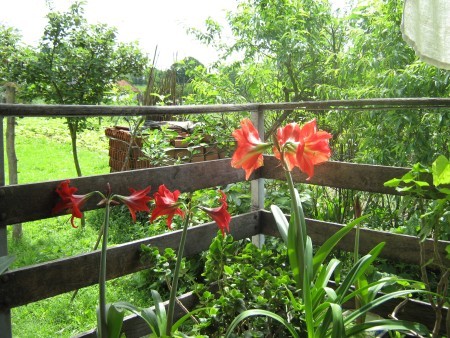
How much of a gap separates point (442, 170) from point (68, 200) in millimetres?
950

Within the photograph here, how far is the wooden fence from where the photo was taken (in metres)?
1.29

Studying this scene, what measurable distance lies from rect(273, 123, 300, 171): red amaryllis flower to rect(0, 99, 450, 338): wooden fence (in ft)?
1.46

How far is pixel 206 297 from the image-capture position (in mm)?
1387

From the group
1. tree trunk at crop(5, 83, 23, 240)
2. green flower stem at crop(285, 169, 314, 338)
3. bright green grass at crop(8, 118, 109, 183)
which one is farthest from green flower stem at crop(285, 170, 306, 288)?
bright green grass at crop(8, 118, 109, 183)

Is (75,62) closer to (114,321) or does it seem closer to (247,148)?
(247,148)

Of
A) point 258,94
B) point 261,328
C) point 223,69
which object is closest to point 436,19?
point 261,328

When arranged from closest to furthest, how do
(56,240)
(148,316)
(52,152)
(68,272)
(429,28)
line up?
(429,28)
(148,316)
(68,272)
(56,240)
(52,152)

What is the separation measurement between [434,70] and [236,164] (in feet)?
6.69


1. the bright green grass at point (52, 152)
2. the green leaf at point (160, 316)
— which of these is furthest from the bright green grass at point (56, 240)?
the green leaf at point (160, 316)

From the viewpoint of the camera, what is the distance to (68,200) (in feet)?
4.25

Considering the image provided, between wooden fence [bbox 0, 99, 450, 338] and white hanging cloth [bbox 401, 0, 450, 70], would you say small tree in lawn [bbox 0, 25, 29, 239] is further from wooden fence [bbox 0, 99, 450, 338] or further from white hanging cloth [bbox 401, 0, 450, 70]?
white hanging cloth [bbox 401, 0, 450, 70]

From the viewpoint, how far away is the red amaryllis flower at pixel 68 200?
1238 mm

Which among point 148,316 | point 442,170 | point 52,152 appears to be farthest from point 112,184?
point 52,152

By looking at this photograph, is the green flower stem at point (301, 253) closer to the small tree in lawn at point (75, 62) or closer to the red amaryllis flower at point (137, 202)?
the red amaryllis flower at point (137, 202)
